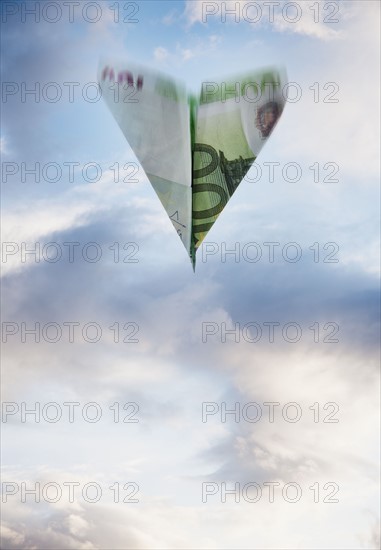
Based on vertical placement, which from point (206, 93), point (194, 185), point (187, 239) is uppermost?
point (206, 93)

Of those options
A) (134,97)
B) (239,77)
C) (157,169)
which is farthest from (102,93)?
(239,77)

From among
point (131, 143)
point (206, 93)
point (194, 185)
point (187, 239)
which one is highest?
point (206, 93)

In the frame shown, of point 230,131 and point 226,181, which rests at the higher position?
point 230,131

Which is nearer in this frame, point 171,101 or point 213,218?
point 171,101

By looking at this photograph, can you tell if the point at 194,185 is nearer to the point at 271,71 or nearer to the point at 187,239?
the point at 187,239

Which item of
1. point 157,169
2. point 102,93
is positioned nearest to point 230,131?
point 157,169

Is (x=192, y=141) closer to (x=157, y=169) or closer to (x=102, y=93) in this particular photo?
(x=157, y=169)
